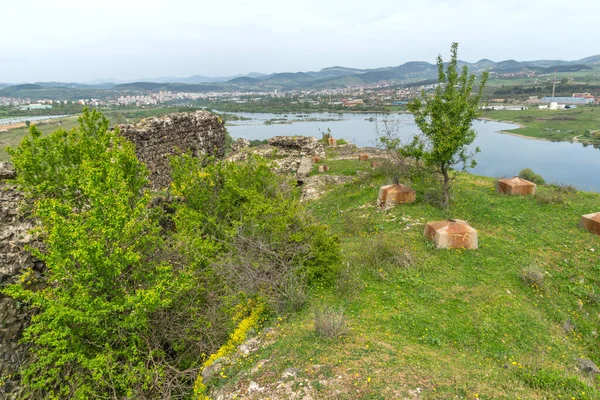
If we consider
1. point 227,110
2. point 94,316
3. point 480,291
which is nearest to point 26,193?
point 94,316

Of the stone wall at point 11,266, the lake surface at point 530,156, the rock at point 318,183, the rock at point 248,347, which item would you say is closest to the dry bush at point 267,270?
the rock at point 248,347

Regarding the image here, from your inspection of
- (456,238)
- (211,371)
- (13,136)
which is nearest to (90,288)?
(211,371)

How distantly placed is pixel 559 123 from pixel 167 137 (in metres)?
77.2

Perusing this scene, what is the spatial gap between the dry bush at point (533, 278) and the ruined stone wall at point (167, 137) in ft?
29.5

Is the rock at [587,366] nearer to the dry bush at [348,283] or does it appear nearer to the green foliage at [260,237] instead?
the dry bush at [348,283]

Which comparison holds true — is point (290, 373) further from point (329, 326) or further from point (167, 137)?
point (167, 137)

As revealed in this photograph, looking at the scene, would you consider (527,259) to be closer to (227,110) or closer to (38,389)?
(38,389)

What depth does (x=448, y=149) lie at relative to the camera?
1005 centimetres

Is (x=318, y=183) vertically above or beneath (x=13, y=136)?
beneath

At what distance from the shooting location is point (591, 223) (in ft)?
30.4

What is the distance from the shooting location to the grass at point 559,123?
56.3m

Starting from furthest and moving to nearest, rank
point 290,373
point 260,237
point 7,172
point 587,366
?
1. point 260,237
2. point 7,172
3. point 587,366
4. point 290,373

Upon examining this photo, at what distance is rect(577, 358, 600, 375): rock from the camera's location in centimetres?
514

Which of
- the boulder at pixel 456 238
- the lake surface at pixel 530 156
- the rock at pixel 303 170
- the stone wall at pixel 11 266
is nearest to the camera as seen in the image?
the stone wall at pixel 11 266
